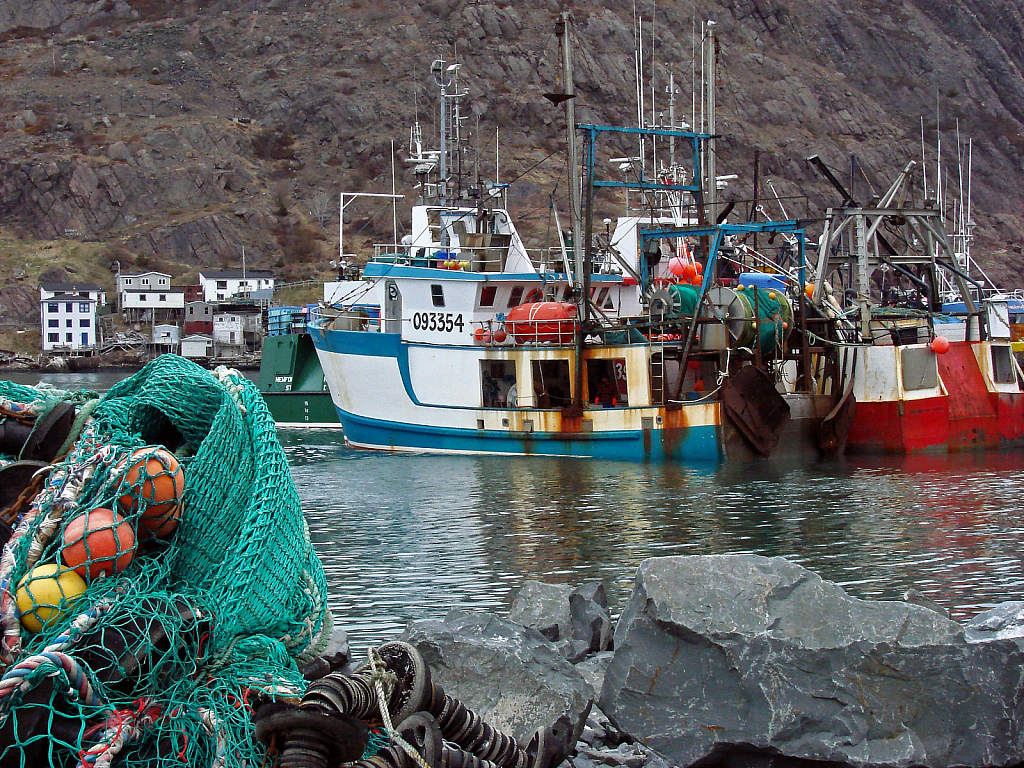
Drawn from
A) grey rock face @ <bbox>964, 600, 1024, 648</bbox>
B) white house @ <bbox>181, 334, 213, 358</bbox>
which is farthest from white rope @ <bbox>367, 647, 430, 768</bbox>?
white house @ <bbox>181, 334, 213, 358</bbox>

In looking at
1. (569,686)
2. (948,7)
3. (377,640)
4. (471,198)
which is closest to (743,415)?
(471,198)

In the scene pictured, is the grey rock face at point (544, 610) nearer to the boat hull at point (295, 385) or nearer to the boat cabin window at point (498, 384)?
the boat cabin window at point (498, 384)

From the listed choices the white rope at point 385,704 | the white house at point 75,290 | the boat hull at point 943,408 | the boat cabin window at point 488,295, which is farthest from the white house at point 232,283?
the white rope at point 385,704

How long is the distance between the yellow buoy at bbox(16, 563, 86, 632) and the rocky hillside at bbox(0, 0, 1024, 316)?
92786 mm

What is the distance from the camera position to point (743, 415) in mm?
21547

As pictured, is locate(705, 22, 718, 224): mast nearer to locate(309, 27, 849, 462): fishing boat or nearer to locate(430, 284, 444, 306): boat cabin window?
locate(309, 27, 849, 462): fishing boat

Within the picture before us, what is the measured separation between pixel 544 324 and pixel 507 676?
18411 millimetres

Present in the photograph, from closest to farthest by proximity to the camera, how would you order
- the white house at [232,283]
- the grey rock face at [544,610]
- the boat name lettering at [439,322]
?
the grey rock face at [544,610], the boat name lettering at [439,322], the white house at [232,283]

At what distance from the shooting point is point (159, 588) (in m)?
5.14

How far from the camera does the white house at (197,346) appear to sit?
88.2m

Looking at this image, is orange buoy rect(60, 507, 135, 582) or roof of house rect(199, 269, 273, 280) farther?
roof of house rect(199, 269, 273, 280)

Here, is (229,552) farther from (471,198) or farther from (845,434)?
(471,198)

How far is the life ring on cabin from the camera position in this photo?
946 inches

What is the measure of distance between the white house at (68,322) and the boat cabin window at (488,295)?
75.2 meters
